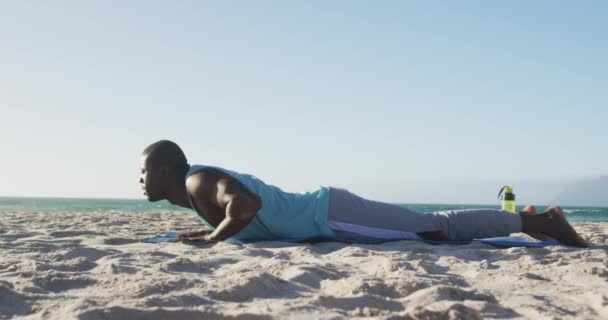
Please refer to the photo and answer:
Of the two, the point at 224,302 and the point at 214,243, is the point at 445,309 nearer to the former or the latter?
the point at 224,302

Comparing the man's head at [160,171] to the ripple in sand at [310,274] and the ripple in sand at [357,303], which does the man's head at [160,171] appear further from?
the ripple in sand at [357,303]

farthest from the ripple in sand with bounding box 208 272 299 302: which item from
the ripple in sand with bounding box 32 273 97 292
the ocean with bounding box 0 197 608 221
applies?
the ocean with bounding box 0 197 608 221

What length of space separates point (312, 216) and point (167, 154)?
110 cm

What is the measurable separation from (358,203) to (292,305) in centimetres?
208

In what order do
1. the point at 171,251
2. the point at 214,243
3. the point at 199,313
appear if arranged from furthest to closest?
1. the point at 214,243
2. the point at 171,251
3. the point at 199,313

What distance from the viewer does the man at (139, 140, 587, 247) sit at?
382 cm

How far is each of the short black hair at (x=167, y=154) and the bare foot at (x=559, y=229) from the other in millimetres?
2609

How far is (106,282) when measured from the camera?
2314 mm

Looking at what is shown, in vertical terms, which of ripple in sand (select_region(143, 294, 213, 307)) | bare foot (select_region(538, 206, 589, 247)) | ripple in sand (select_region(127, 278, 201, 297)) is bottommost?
ripple in sand (select_region(143, 294, 213, 307))

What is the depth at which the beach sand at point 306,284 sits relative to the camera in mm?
1834

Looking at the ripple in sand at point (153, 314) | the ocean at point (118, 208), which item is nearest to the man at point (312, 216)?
the ripple in sand at point (153, 314)

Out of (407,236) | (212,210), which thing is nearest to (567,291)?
(407,236)

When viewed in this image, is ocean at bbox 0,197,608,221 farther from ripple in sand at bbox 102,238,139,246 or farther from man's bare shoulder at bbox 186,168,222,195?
man's bare shoulder at bbox 186,168,222,195

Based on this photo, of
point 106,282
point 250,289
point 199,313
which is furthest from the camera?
point 106,282
